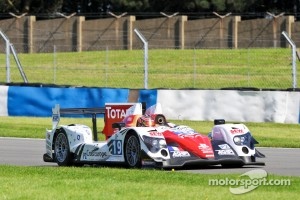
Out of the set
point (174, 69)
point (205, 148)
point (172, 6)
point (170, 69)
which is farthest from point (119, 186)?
point (172, 6)

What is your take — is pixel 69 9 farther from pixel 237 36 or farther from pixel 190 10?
pixel 237 36

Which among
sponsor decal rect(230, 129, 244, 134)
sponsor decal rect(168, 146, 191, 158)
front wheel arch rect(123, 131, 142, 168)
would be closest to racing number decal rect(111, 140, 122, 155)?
front wheel arch rect(123, 131, 142, 168)

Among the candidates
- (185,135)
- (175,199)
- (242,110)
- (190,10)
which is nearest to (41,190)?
(175,199)

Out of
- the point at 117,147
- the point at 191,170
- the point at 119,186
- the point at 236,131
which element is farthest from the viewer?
the point at 236,131

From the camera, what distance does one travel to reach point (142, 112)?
15453 mm

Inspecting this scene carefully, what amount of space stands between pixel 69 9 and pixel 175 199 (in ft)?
190

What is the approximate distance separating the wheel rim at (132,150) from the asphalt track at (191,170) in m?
0.74

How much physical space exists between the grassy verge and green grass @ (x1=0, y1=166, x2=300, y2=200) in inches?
324

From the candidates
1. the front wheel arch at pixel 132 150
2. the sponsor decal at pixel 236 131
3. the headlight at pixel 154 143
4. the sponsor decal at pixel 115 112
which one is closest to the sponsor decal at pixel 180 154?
the headlight at pixel 154 143

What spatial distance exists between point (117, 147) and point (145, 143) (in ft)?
2.19

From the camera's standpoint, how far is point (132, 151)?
Answer: 563 inches

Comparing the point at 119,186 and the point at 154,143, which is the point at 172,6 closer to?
the point at 154,143

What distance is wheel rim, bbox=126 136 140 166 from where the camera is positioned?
1415cm

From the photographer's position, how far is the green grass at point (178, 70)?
33.5m
